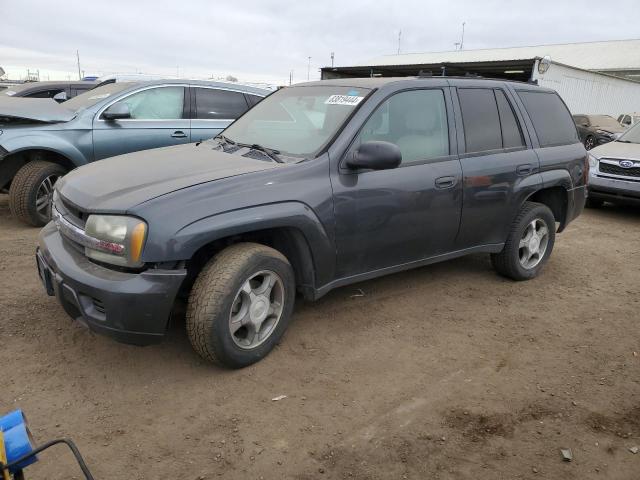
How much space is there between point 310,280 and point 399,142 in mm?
1173

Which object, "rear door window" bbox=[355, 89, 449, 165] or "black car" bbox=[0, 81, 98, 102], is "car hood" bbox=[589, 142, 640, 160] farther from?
"black car" bbox=[0, 81, 98, 102]

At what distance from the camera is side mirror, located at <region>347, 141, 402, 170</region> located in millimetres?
3227

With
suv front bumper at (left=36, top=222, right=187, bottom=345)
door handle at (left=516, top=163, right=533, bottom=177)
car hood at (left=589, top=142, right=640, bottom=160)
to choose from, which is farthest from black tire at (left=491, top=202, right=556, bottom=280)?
car hood at (left=589, top=142, right=640, bottom=160)

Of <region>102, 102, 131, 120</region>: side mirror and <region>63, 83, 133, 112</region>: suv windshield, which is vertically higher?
<region>63, 83, 133, 112</region>: suv windshield

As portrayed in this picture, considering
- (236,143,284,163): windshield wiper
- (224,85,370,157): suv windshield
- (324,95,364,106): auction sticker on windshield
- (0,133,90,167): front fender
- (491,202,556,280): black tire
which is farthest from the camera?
(0,133,90,167): front fender

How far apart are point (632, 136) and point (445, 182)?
22.1 ft

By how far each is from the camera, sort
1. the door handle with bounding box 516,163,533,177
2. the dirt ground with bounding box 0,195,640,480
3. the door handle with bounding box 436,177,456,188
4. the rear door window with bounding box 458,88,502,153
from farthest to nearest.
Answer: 1. the door handle with bounding box 516,163,533,177
2. the rear door window with bounding box 458,88,502,153
3. the door handle with bounding box 436,177,456,188
4. the dirt ground with bounding box 0,195,640,480

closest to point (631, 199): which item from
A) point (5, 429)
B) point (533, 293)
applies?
point (533, 293)

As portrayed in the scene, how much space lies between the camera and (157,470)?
2332 mm

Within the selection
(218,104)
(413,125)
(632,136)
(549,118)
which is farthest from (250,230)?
(632,136)

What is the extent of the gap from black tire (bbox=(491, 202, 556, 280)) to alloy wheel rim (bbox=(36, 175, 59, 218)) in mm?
4686

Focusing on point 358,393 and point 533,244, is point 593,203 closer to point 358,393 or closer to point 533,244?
point 533,244

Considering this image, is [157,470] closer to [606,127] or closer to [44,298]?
[44,298]

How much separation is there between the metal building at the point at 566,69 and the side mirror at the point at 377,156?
1.64m
